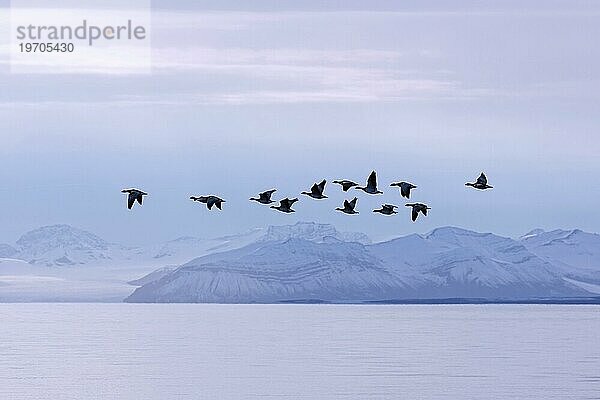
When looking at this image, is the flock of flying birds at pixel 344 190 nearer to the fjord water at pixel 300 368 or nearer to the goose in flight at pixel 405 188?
the goose in flight at pixel 405 188

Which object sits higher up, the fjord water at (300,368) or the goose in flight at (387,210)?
the goose in flight at (387,210)

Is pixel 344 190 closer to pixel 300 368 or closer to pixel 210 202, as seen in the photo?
pixel 210 202

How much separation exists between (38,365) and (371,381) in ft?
94.9

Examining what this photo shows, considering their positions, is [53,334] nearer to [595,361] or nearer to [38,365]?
[38,365]

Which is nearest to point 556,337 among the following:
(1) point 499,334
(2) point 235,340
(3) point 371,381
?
(1) point 499,334

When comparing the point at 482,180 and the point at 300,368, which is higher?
the point at 482,180

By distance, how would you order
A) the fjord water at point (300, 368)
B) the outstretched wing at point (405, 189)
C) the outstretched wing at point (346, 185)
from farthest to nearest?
the fjord water at point (300, 368), the outstretched wing at point (346, 185), the outstretched wing at point (405, 189)

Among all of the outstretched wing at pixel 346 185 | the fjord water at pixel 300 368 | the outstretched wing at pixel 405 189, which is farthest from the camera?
the fjord water at pixel 300 368

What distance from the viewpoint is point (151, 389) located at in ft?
279

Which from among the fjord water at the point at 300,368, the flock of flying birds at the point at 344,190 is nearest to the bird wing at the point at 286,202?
the flock of flying birds at the point at 344,190

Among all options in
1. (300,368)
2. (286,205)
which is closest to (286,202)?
(286,205)

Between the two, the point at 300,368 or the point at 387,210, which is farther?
the point at 300,368

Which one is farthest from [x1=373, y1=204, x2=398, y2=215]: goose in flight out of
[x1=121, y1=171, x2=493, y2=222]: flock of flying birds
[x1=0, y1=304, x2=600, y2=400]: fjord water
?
[x1=0, y1=304, x2=600, y2=400]: fjord water

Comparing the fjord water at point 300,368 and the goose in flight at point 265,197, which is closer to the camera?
the goose in flight at point 265,197
